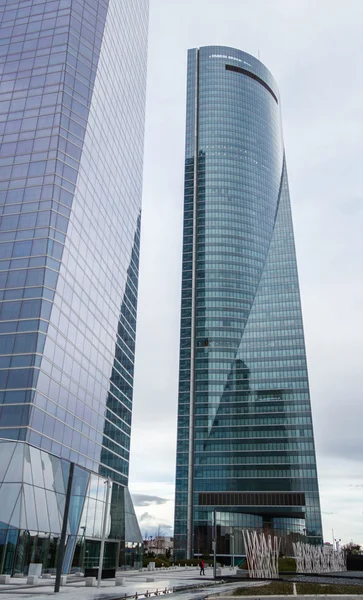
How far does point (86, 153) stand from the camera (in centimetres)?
7194

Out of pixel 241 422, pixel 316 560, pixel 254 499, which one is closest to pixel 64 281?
pixel 316 560

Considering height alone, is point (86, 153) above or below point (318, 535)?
above

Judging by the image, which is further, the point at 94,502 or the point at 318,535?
the point at 318,535

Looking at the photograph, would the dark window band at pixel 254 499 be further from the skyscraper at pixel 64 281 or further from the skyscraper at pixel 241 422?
the skyscraper at pixel 64 281

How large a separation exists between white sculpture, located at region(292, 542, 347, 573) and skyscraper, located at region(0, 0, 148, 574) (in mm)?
22001

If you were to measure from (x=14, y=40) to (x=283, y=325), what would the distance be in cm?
13814

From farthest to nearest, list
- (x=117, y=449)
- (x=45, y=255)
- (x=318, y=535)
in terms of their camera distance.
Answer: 1. (x=318, y=535)
2. (x=117, y=449)
3. (x=45, y=255)

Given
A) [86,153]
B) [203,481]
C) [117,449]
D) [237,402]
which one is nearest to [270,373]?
[237,402]

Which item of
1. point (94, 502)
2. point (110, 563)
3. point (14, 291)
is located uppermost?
point (14, 291)

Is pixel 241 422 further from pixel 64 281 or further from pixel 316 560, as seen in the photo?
pixel 64 281

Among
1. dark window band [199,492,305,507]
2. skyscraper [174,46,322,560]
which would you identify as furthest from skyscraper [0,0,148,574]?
skyscraper [174,46,322,560]

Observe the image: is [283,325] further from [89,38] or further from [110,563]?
[110,563]

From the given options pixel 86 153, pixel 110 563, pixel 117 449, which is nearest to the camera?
pixel 110 563

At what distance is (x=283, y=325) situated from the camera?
192125 mm
